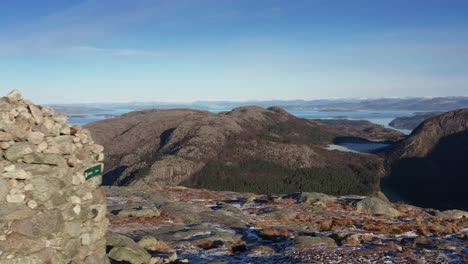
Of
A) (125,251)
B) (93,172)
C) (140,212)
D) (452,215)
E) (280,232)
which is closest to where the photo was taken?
(93,172)

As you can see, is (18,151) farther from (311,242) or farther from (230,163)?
(230,163)

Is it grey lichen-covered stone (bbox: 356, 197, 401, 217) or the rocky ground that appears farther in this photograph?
grey lichen-covered stone (bbox: 356, 197, 401, 217)

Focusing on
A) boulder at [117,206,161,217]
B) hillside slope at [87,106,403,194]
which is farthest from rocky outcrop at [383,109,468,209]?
boulder at [117,206,161,217]

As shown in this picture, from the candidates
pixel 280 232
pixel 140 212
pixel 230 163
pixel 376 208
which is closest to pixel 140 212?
pixel 140 212

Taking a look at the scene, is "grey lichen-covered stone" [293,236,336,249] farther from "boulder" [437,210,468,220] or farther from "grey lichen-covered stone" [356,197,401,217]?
"boulder" [437,210,468,220]

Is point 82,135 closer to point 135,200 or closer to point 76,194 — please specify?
point 76,194

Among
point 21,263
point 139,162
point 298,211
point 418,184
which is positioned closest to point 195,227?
point 298,211

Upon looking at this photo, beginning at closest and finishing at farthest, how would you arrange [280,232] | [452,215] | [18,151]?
[18,151] → [280,232] → [452,215]

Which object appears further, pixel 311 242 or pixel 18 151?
pixel 311 242
